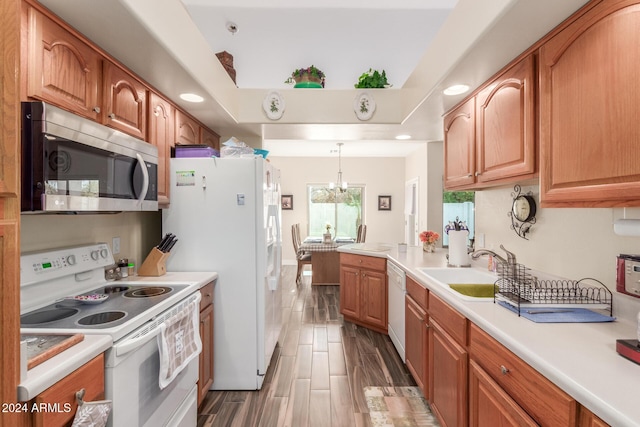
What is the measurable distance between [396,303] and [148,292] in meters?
2.08

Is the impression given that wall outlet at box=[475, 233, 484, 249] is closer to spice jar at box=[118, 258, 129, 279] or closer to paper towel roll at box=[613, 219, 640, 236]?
paper towel roll at box=[613, 219, 640, 236]

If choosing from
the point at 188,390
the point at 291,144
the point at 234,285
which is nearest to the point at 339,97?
the point at 234,285

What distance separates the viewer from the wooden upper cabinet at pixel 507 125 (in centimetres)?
156

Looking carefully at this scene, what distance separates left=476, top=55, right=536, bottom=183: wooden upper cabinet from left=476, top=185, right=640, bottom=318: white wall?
0.38 metres

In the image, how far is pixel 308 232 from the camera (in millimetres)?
7859

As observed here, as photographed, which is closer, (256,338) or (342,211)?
(256,338)

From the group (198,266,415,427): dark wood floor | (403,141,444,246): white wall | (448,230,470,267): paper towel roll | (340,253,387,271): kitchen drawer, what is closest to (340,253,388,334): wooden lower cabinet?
(340,253,387,271): kitchen drawer

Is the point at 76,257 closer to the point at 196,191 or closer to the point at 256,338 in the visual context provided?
the point at 196,191

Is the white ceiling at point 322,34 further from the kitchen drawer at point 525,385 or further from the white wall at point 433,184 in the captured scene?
the kitchen drawer at point 525,385

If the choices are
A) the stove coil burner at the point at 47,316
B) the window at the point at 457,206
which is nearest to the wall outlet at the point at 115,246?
the stove coil burner at the point at 47,316

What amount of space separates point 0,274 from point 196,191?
171 centimetres

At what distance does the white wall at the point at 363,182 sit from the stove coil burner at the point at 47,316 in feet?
20.8

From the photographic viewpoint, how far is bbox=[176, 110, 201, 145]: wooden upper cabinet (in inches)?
101

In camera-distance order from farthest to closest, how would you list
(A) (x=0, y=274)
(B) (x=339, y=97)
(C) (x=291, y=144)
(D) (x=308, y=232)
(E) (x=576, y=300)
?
(D) (x=308, y=232)
(C) (x=291, y=144)
(B) (x=339, y=97)
(E) (x=576, y=300)
(A) (x=0, y=274)
